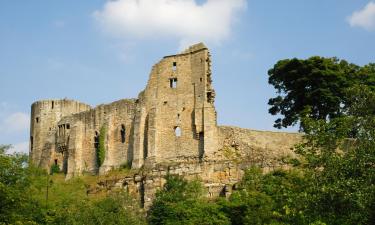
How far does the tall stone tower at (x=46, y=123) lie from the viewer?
58.2 metres

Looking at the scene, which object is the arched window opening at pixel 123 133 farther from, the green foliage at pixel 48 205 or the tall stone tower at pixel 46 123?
the tall stone tower at pixel 46 123

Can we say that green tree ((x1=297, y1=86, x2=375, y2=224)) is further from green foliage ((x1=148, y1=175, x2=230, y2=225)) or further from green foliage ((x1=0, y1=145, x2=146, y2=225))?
green foliage ((x1=0, y1=145, x2=146, y2=225))

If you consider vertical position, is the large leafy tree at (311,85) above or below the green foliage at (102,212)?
above

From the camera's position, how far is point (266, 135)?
4838cm

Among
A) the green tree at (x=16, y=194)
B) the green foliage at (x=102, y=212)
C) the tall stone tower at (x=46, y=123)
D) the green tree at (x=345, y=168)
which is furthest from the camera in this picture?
the tall stone tower at (x=46, y=123)

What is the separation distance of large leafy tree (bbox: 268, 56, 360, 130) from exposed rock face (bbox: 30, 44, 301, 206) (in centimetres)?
440

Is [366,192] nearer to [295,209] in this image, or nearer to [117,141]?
[295,209]

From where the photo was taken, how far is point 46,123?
194 feet

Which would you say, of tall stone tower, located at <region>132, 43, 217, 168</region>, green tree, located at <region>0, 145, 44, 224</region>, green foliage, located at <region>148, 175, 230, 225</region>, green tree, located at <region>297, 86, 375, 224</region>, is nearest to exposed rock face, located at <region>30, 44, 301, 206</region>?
tall stone tower, located at <region>132, 43, 217, 168</region>

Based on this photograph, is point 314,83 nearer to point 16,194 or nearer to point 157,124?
point 157,124

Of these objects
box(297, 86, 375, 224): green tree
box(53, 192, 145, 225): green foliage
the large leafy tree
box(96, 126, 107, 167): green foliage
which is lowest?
box(53, 192, 145, 225): green foliage

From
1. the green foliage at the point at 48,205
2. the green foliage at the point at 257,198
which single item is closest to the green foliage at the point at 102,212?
the green foliage at the point at 48,205

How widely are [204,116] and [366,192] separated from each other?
→ 79.6ft

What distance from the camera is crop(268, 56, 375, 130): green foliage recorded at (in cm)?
5084
